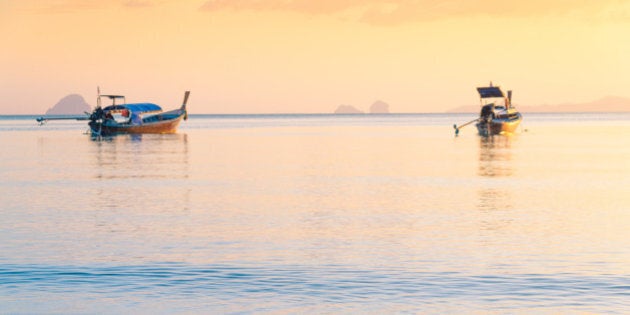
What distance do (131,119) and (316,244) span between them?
111219mm

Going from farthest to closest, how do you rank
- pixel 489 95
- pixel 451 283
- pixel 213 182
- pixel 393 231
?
pixel 489 95, pixel 213 182, pixel 393 231, pixel 451 283

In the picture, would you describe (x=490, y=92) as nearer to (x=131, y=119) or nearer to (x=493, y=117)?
(x=493, y=117)

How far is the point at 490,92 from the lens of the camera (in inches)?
4471

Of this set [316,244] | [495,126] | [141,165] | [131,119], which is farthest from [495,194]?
[131,119]

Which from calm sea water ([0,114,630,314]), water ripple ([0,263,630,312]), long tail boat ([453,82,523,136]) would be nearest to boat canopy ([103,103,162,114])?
long tail boat ([453,82,523,136])

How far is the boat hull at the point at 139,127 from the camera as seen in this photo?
124 metres

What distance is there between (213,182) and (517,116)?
8659cm

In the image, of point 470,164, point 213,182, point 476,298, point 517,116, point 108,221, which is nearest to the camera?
point 476,298

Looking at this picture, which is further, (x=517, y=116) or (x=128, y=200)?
(x=517, y=116)

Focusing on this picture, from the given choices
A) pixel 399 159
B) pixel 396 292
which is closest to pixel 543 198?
pixel 396 292

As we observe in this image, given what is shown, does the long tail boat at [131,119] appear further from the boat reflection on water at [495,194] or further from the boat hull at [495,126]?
the boat reflection on water at [495,194]

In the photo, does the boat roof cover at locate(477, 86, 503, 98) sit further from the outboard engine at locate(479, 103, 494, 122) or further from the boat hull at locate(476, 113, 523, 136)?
the boat hull at locate(476, 113, 523, 136)

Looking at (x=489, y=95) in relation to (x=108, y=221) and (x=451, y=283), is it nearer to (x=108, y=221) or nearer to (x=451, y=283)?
(x=108, y=221)

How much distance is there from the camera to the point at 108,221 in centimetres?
2752
